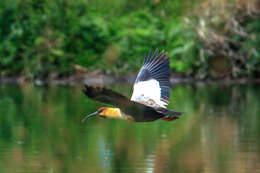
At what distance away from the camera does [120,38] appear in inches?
1038

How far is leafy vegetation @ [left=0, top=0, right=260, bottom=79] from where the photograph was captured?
23891 mm

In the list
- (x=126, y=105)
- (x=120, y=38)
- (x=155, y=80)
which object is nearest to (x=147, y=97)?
(x=155, y=80)

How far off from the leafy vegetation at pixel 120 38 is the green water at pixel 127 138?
5053mm

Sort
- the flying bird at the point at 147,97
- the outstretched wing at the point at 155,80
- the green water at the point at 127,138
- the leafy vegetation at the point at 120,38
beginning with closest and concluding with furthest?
the flying bird at the point at 147,97 → the outstretched wing at the point at 155,80 → the green water at the point at 127,138 → the leafy vegetation at the point at 120,38

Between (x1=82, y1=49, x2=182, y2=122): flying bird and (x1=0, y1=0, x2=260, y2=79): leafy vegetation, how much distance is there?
14427 millimetres

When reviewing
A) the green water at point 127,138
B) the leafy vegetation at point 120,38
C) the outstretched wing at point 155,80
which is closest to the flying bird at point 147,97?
the outstretched wing at point 155,80

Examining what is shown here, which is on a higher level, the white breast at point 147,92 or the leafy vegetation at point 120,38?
→ the leafy vegetation at point 120,38

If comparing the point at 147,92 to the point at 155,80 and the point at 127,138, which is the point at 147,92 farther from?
the point at 127,138

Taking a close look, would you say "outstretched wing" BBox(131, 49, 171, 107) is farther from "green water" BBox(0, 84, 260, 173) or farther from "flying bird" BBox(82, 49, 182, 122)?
"green water" BBox(0, 84, 260, 173)

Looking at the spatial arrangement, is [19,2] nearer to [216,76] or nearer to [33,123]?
[216,76]

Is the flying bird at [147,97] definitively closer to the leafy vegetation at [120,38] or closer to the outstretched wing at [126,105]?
the outstretched wing at [126,105]

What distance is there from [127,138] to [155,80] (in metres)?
3.23

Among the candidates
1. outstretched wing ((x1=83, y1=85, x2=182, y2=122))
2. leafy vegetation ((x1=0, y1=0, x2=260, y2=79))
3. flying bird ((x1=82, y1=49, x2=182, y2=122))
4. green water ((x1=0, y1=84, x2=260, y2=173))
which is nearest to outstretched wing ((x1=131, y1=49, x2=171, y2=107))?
flying bird ((x1=82, y1=49, x2=182, y2=122))

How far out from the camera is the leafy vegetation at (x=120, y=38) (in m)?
23.9
